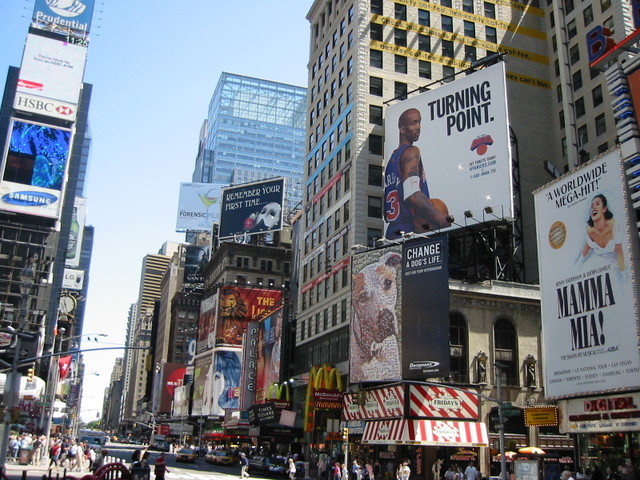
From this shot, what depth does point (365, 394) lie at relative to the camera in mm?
50188

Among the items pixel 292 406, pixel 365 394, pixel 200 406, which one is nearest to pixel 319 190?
pixel 292 406

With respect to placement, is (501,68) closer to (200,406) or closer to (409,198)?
(409,198)

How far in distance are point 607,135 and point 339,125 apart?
80.4ft

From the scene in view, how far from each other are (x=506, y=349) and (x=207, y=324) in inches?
2951

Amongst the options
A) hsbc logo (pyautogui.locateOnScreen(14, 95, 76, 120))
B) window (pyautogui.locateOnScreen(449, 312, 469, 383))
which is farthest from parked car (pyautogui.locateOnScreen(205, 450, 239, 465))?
hsbc logo (pyautogui.locateOnScreen(14, 95, 76, 120))

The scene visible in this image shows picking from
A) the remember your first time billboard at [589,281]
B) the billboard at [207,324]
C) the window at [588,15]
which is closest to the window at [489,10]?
the window at [588,15]

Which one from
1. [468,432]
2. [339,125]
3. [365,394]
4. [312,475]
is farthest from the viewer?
[339,125]

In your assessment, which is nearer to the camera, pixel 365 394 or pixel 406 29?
pixel 365 394

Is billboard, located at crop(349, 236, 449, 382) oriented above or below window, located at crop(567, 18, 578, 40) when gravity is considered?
below

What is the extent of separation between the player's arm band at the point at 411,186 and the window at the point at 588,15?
2249cm

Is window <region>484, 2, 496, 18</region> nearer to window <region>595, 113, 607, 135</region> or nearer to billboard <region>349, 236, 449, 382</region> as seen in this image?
window <region>595, 113, 607, 135</region>

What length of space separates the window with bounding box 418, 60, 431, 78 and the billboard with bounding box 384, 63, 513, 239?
9796 mm

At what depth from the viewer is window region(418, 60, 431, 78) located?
67.3m

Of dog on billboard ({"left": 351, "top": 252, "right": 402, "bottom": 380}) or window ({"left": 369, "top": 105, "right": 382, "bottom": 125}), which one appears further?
window ({"left": 369, "top": 105, "right": 382, "bottom": 125})
